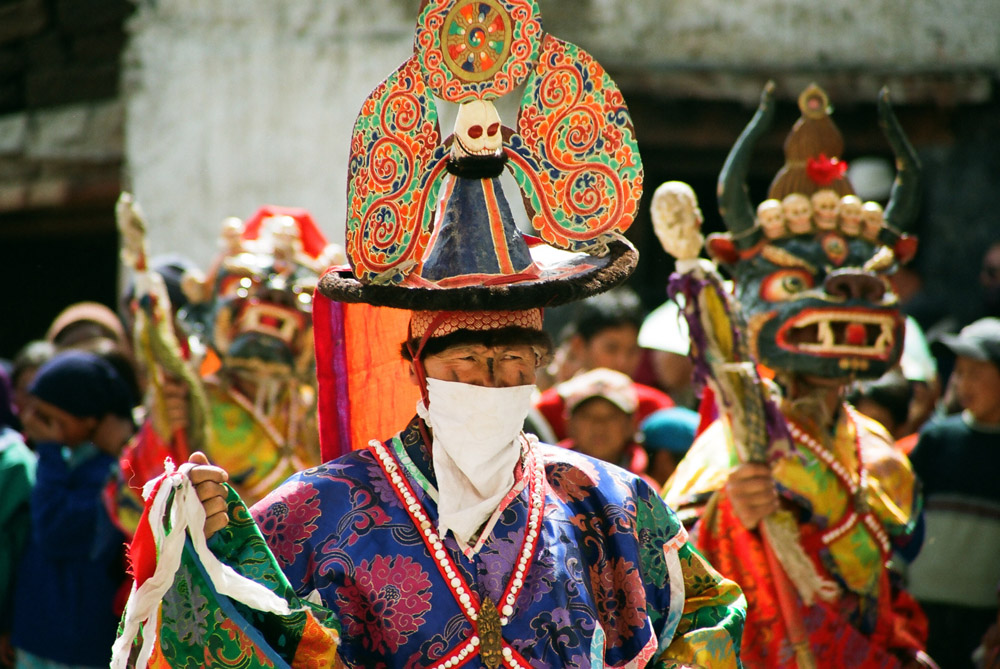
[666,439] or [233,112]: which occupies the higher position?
[233,112]

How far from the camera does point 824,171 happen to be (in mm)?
4605

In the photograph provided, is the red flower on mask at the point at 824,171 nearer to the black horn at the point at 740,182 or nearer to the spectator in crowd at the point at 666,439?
the black horn at the point at 740,182

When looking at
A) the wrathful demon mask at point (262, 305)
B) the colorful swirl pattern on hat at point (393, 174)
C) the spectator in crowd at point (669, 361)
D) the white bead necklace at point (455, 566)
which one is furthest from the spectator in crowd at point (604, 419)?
the colorful swirl pattern on hat at point (393, 174)

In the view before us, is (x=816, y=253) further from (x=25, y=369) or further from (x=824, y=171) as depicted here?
(x=25, y=369)

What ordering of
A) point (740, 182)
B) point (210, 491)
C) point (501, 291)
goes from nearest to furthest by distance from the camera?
point (210, 491), point (501, 291), point (740, 182)

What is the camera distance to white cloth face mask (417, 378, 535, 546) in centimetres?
273

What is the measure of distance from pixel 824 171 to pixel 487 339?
2280 millimetres

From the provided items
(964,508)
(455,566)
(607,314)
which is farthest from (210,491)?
(607,314)

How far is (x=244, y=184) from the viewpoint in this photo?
28.5 feet

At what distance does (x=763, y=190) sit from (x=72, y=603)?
723 cm

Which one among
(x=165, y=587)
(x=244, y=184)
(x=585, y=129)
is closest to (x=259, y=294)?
(x=585, y=129)

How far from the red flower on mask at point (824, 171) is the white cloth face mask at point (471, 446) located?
2196 millimetres

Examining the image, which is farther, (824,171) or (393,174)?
(824,171)

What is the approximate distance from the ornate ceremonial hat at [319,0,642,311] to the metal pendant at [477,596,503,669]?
624 millimetres
